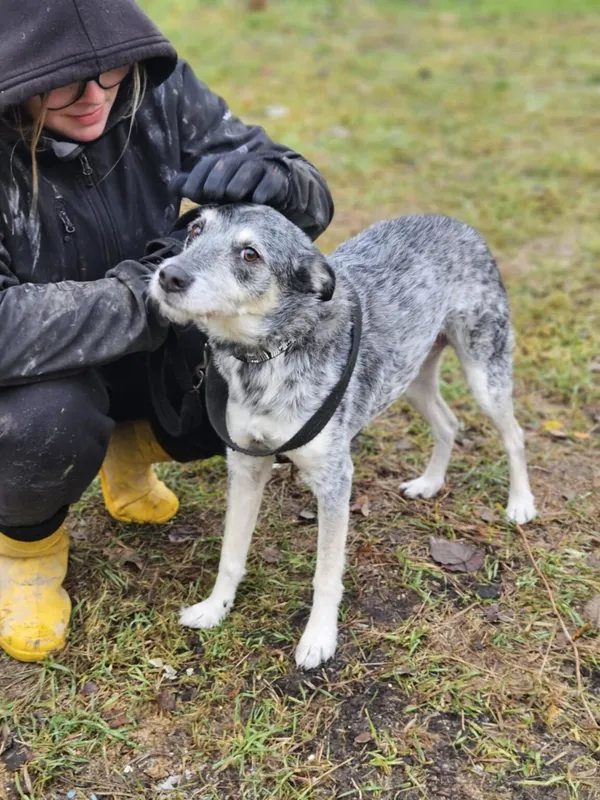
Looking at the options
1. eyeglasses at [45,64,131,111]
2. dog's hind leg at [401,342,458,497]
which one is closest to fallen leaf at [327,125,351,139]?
dog's hind leg at [401,342,458,497]

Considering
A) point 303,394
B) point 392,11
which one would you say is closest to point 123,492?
point 303,394

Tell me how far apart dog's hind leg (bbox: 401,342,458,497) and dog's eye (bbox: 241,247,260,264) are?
151 cm

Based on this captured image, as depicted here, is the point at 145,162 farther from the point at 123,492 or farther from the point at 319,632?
the point at 319,632

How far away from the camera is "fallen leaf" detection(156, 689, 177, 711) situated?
9.23 feet

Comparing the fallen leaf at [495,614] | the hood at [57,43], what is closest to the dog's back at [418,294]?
the fallen leaf at [495,614]

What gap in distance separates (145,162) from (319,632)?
1.91 meters

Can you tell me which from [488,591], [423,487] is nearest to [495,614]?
[488,591]

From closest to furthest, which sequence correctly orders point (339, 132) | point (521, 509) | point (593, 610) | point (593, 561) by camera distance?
point (593, 610)
point (593, 561)
point (521, 509)
point (339, 132)

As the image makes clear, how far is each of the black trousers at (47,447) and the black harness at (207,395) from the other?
0.75ft

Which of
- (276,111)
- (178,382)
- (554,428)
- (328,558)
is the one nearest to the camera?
(328,558)

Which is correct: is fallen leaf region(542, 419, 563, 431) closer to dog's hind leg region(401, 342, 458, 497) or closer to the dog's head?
dog's hind leg region(401, 342, 458, 497)

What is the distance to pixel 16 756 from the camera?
2641mm

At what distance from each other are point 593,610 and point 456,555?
1.93ft

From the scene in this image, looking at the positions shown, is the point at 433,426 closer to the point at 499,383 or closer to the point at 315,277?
the point at 499,383
